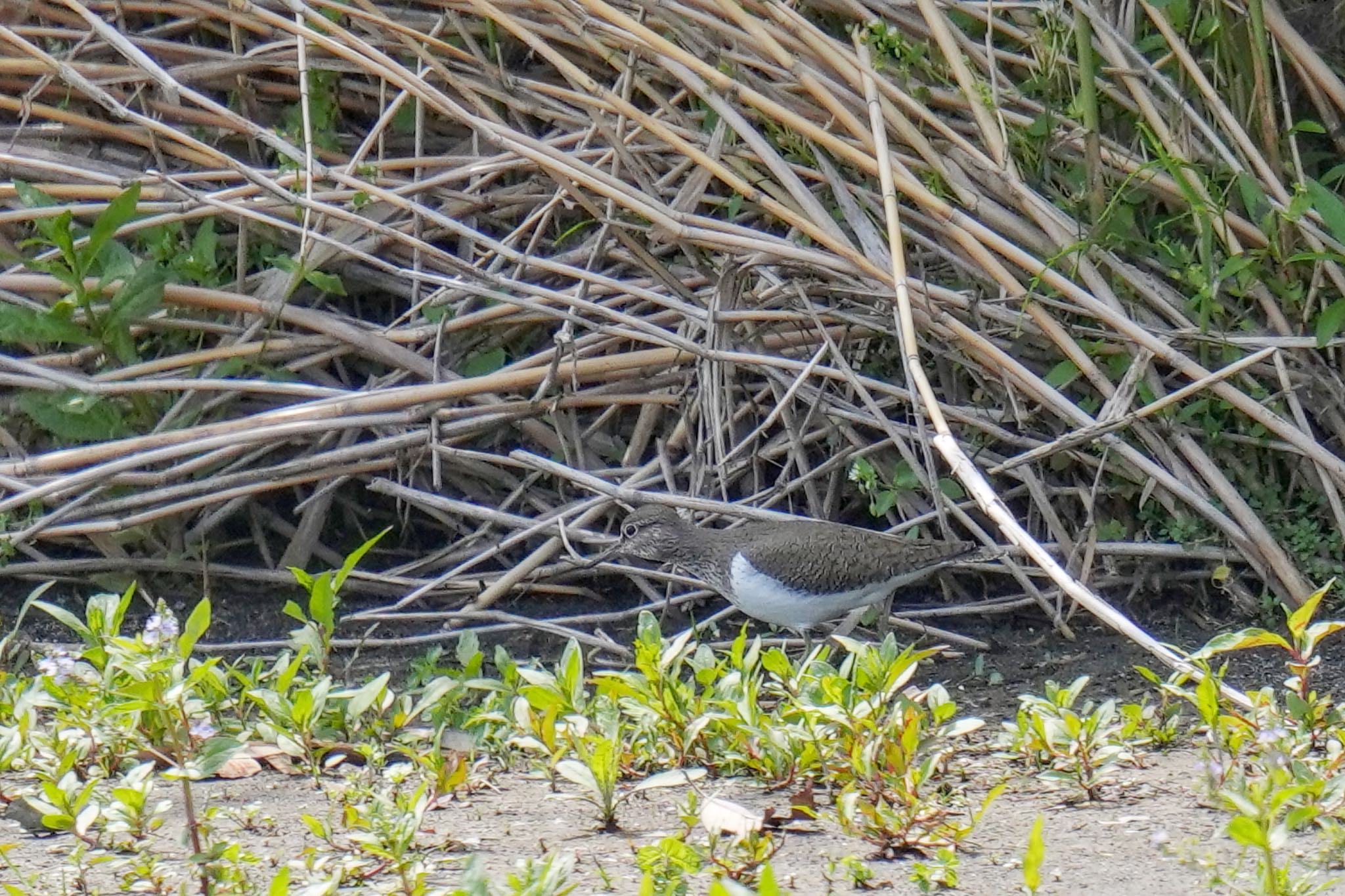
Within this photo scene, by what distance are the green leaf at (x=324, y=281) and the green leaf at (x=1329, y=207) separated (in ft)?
10.9

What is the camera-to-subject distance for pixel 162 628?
3.44 m

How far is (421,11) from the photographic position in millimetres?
5828

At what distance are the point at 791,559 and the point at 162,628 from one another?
2251 millimetres

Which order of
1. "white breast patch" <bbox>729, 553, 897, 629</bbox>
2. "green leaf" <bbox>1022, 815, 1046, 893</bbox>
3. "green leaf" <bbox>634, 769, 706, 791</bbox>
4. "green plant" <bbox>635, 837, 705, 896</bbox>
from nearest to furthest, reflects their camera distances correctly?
"green leaf" <bbox>1022, 815, 1046, 893</bbox> < "green plant" <bbox>635, 837, 705, 896</bbox> < "green leaf" <bbox>634, 769, 706, 791</bbox> < "white breast patch" <bbox>729, 553, 897, 629</bbox>

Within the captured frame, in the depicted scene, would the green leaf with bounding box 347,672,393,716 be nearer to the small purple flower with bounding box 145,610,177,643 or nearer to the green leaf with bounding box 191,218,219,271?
the small purple flower with bounding box 145,610,177,643

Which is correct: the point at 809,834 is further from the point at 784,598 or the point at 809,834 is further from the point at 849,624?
the point at 849,624

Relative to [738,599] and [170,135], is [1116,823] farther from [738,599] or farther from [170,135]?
[170,135]

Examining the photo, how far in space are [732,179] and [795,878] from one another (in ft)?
9.32

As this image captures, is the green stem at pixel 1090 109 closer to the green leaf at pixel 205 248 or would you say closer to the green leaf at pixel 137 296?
the green leaf at pixel 205 248

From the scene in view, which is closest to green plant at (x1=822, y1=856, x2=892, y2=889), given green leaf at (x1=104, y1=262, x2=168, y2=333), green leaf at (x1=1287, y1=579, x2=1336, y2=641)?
green leaf at (x1=1287, y1=579, x2=1336, y2=641)

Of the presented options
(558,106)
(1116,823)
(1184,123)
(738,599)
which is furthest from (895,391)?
(1116,823)

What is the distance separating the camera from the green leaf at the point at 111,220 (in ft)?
17.1

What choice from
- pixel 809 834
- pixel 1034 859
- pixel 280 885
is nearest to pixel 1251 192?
pixel 809 834

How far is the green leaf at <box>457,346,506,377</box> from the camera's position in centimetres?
566
